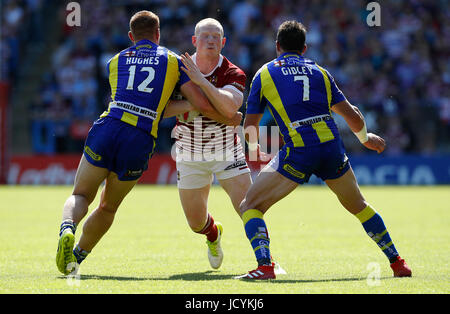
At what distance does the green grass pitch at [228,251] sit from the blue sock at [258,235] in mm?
249

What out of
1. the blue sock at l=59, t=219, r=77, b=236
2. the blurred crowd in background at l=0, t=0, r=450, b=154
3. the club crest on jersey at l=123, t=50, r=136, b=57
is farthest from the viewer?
the blurred crowd in background at l=0, t=0, r=450, b=154

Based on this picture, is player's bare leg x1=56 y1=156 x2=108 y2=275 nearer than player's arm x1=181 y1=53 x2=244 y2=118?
Yes

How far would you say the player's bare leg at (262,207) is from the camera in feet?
21.1

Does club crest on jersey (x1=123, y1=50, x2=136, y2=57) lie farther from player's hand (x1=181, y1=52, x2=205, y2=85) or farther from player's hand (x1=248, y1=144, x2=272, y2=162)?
player's hand (x1=248, y1=144, x2=272, y2=162)

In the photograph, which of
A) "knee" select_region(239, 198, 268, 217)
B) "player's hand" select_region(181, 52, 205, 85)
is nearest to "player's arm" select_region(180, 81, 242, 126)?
"player's hand" select_region(181, 52, 205, 85)

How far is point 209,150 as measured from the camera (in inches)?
308

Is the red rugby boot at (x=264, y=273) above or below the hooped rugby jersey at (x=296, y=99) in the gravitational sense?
below

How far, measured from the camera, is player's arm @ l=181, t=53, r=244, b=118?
264 inches

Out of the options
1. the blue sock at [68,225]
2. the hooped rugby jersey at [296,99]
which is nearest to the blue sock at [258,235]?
the hooped rugby jersey at [296,99]

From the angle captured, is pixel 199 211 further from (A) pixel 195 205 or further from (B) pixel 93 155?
(B) pixel 93 155

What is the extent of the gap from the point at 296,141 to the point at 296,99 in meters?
0.37

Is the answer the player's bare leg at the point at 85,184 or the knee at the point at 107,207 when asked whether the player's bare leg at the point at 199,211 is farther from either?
the player's bare leg at the point at 85,184

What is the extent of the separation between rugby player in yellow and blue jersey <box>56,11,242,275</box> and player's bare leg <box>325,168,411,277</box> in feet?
4.71

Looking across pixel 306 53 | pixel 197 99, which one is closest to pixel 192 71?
pixel 197 99
